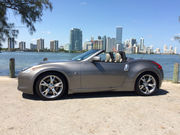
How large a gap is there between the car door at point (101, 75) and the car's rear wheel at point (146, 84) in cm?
A: 58

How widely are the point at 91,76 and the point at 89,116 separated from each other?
1337 millimetres

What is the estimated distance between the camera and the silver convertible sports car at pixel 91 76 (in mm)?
3982

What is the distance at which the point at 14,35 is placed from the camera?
1130cm

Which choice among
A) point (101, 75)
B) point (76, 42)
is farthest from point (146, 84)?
point (76, 42)

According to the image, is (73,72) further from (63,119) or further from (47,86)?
(63,119)

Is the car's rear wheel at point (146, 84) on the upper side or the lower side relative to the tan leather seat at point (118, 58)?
lower

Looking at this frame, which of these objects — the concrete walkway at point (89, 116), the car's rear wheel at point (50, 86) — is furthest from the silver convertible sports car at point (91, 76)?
the concrete walkway at point (89, 116)

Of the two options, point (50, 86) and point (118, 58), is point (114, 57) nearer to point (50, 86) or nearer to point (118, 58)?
point (118, 58)

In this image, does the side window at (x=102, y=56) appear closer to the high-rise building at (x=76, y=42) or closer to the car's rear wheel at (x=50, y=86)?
the car's rear wheel at (x=50, y=86)

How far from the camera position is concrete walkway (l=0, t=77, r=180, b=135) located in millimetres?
2490

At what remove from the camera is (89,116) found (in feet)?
10.0

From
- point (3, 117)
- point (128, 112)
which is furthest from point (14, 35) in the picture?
point (128, 112)

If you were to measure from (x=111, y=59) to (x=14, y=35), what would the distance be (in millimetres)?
9456

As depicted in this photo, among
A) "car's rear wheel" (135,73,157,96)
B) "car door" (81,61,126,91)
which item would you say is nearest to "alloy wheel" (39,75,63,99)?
"car door" (81,61,126,91)
